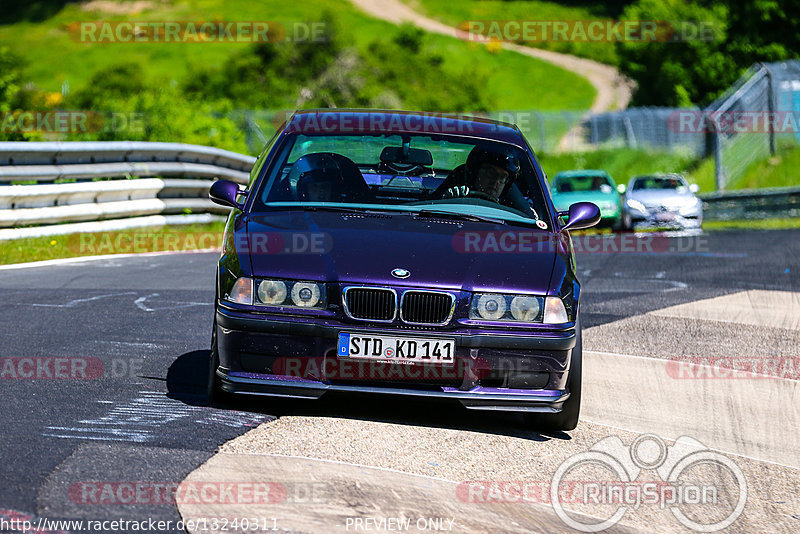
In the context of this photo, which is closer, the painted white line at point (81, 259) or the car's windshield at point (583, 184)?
the painted white line at point (81, 259)

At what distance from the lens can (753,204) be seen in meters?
28.7

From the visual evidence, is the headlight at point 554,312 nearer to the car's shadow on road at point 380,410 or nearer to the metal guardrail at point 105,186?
the car's shadow on road at point 380,410

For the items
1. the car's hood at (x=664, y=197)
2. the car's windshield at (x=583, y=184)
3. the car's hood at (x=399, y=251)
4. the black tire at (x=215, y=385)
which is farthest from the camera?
the car's windshield at (x=583, y=184)

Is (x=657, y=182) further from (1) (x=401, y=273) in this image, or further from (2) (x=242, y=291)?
(2) (x=242, y=291)

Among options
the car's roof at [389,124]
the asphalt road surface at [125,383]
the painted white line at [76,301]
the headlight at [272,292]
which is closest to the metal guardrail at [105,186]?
the asphalt road surface at [125,383]

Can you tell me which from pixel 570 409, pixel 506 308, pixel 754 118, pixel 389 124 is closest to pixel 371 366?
pixel 506 308

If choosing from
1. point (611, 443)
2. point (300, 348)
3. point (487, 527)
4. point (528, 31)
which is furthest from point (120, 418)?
point (528, 31)

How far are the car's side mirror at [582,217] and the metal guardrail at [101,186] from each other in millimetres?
8405

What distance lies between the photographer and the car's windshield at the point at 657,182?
1066 inches

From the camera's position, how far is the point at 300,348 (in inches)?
217

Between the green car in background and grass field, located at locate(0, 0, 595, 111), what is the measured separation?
4460 cm

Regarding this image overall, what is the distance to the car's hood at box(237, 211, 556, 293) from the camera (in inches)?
220

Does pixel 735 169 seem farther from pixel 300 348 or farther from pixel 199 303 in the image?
pixel 300 348

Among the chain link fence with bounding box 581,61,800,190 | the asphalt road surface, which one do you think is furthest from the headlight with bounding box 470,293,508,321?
the chain link fence with bounding box 581,61,800,190
